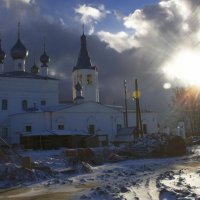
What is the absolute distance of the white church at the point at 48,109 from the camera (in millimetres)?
40375

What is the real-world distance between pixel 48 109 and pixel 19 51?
941 cm

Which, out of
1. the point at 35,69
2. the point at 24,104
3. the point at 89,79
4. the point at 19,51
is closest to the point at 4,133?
the point at 24,104

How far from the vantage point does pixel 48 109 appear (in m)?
41.5

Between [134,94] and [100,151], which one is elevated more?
[134,94]

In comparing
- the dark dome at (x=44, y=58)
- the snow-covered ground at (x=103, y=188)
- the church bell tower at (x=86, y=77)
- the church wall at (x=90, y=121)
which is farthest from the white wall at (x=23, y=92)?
the snow-covered ground at (x=103, y=188)

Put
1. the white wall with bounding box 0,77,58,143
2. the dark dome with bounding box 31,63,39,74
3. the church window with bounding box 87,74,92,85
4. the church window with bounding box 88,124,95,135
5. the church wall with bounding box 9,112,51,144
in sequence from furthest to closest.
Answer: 1. the dark dome with bounding box 31,63,39,74
2. the church window with bounding box 87,74,92,85
3. the white wall with bounding box 0,77,58,143
4. the church window with bounding box 88,124,95,135
5. the church wall with bounding box 9,112,51,144

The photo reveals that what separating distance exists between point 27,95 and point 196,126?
26.1 metres

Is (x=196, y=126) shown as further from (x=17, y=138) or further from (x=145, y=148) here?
(x=145, y=148)

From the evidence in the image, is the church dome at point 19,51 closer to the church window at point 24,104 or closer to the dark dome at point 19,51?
the dark dome at point 19,51

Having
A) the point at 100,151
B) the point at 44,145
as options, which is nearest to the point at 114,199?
the point at 100,151

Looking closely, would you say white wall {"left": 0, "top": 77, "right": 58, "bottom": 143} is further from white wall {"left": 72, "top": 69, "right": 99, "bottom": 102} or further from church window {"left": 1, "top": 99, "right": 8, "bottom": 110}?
white wall {"left": 72, "top": 69, "right": 99, "bottom": 102}

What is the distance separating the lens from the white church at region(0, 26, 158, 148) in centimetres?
4038

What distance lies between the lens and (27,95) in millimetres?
45406

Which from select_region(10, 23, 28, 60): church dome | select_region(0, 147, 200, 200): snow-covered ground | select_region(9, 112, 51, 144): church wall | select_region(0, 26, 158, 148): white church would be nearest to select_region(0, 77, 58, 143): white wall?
select_region(0, 26, 158, 148): white church
